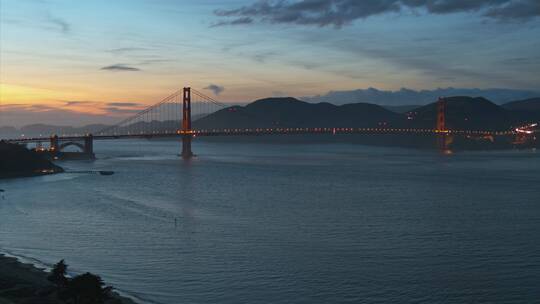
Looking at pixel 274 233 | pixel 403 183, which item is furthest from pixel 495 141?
pixel 274 233

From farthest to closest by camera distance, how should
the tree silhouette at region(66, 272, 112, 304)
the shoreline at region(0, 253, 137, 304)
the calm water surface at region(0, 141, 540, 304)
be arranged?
1. the calm water surface at region(0, 141, 540, 304)
2. the shoreline at region(0, 253, 137, 304)
3. the tree silhouette at region(66, 272, 112, 304)

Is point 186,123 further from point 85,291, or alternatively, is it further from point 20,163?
point 85,291

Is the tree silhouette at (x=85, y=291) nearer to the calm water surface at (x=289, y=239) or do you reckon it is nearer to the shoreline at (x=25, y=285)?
the shoreline at (x=25, y=285)

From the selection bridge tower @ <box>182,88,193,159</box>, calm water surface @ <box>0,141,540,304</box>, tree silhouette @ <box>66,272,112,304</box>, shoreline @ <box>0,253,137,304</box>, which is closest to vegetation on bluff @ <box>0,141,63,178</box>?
calm water surface @ <box>0,141,540,304</box>

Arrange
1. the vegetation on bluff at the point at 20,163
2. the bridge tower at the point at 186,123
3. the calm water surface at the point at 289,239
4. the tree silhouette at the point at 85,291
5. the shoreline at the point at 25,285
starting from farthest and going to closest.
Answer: the bridge tower at the point at 186,123 < the vegetation on bluff at the point at 20,163 < the calm water surface at the point at 289,239 < the shoreline at the point at 25,285 < the tree silhouette at the point at 85,291

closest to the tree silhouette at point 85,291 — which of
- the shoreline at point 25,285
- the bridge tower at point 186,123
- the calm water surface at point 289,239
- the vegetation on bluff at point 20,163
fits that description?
the shoreline at point 25,285

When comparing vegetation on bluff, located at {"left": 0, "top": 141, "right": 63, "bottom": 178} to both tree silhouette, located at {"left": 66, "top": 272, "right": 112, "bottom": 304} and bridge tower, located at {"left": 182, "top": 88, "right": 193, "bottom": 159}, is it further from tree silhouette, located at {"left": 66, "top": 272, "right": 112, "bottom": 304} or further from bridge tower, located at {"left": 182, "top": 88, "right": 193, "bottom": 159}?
tree silhouette, located at {"left": 66, "top": 272, "right": 112, "bottom": 304}
